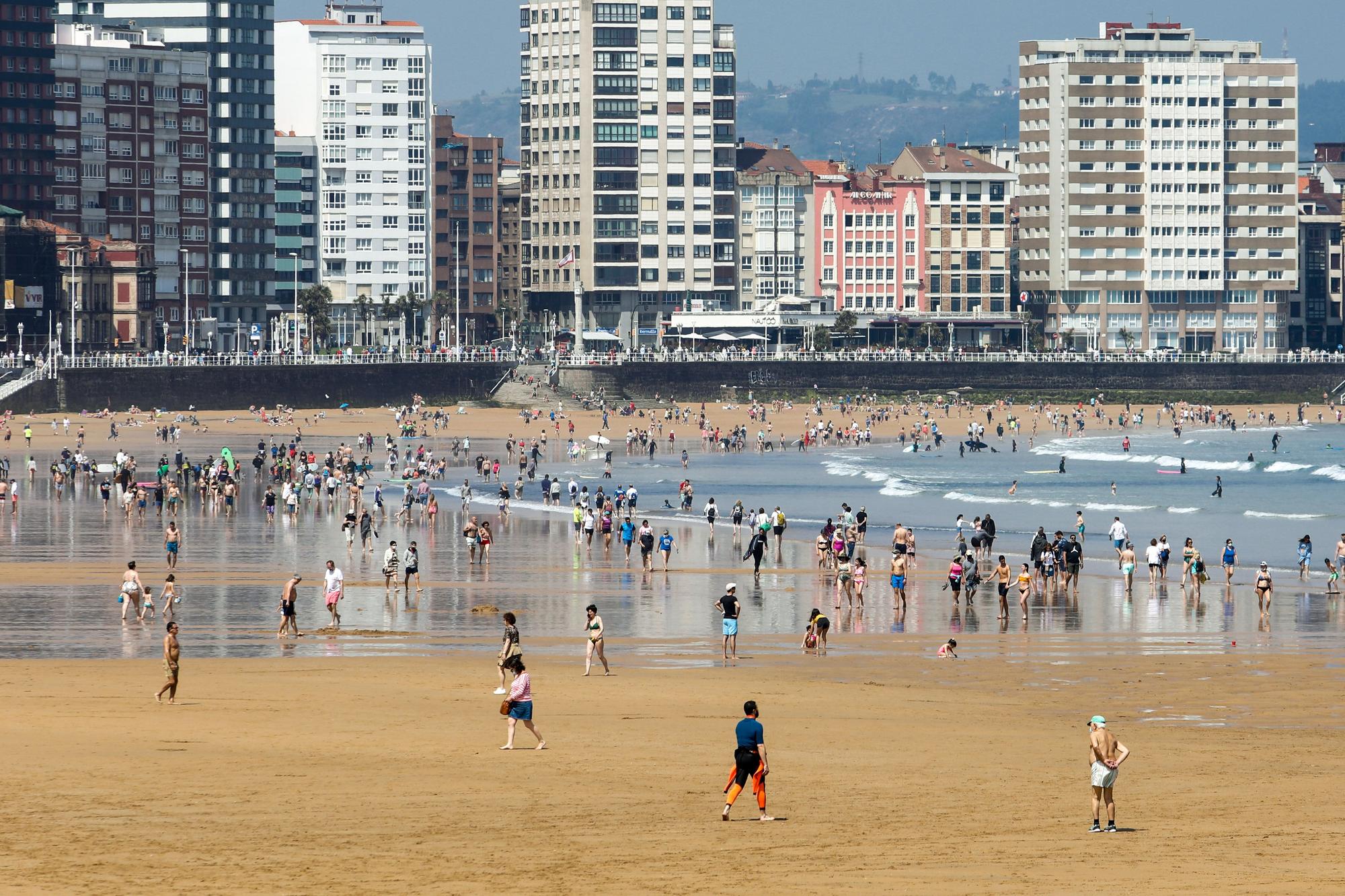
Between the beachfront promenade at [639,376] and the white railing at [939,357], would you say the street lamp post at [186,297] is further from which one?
the white railing at [939,357]

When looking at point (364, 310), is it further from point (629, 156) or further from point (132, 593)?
point (132, 593)

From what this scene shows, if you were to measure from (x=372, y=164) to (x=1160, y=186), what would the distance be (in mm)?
64410


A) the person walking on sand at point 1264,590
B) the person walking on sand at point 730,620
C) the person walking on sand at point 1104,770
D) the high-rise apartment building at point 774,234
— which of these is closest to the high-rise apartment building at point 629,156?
the high-rise apartment building at point 774,234

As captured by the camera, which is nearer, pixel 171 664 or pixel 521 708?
pixel 521 708

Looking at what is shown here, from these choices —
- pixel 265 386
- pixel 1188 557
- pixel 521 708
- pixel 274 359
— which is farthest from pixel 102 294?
pixel 521 708

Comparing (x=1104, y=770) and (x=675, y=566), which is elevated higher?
(x=1104, y=770)

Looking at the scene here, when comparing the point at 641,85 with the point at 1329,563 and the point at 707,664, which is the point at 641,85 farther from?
the point at 707,664

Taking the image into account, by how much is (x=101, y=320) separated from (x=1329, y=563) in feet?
284

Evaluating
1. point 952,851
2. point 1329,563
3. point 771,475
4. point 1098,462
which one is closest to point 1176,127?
point 1098,462

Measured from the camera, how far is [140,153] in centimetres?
13438

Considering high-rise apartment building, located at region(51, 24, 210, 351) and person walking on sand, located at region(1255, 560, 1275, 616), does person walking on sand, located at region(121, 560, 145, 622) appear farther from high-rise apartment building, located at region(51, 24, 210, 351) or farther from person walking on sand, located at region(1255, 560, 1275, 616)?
high-rise apartment building, located at region(51, 24, 210, 351)

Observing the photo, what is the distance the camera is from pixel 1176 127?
163125 mm

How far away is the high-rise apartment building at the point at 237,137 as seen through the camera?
146250 millimetres

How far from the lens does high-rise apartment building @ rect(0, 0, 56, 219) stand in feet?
409
